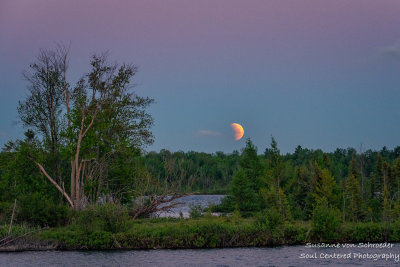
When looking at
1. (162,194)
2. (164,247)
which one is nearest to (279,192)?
(162,194)

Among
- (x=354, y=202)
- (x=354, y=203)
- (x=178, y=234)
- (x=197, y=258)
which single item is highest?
(x=354, y=202)

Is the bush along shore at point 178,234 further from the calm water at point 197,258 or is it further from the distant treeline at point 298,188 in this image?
the distant treeline at point 298,188

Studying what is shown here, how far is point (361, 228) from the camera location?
1346 inches

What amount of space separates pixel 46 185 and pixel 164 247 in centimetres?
1778

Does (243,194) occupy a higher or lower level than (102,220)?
higher

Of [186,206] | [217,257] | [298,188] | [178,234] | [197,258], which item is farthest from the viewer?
[186,206]

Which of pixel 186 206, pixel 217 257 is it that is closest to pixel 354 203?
pixel 217 257

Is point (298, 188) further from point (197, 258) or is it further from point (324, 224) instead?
point (197, 258)

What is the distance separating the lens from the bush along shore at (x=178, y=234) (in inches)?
1265

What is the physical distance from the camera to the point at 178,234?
32.8m

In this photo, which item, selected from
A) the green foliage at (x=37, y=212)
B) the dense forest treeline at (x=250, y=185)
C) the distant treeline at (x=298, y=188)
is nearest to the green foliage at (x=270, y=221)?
the distant treeline at (x=298, y=188)

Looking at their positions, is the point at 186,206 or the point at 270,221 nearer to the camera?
the point at 270,221

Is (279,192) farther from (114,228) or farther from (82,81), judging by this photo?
(82,81)

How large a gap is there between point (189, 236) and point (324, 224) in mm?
8848
